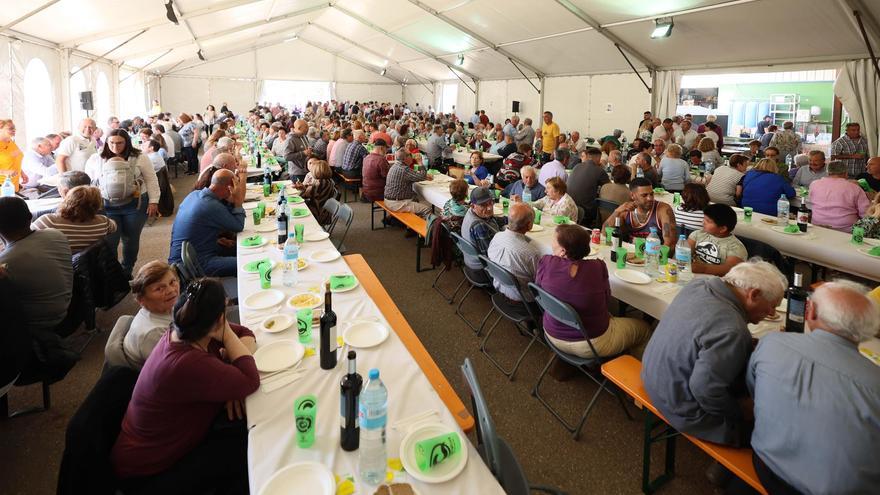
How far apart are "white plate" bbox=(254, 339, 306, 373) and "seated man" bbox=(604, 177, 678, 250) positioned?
120 inches

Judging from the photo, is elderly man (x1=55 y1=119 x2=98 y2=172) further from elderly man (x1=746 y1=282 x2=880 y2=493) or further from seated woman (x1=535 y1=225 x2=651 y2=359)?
elderly man (x1=746 y1=282 x2=880 y2=493)

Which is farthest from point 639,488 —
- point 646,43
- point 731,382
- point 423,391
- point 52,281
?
point 646,43

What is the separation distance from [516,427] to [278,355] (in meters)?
1.61

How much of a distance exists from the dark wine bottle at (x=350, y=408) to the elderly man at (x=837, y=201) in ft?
18.6

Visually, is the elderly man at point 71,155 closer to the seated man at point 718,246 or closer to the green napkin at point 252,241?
the green napkin at point 252,241

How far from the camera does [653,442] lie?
2.49m

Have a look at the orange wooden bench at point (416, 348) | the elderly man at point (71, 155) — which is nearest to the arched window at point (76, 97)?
the elderly man at point (71, 155)

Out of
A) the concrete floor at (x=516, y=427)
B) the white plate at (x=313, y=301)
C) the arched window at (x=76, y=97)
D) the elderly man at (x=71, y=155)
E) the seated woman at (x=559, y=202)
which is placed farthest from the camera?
the arched window at (x=76, y=97)

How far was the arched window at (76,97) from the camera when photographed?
Result: 9564 millimetres

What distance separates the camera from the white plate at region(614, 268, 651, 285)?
3.17 metres

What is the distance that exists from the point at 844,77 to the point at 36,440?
36.9 ft

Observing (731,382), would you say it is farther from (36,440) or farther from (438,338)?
(36,440)

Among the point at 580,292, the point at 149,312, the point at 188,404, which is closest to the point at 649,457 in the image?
the point at 580,292

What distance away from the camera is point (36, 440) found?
2771 millimetres
